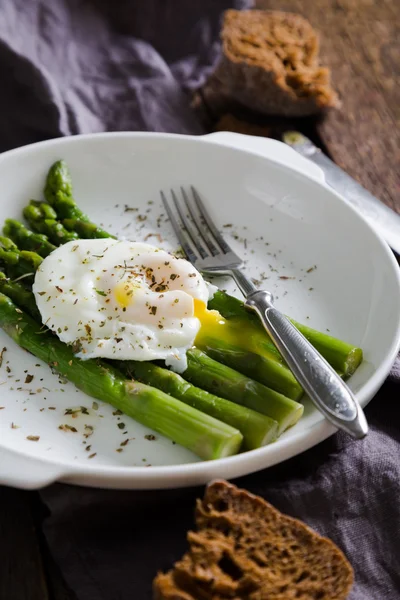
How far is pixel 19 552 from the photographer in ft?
9.32

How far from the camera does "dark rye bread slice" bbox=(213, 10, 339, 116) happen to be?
547cm

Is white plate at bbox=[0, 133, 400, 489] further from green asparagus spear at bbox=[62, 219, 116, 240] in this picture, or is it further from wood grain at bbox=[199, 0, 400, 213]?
wood grain at bbox=[199, 0, 400, 213]

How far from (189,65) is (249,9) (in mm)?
768

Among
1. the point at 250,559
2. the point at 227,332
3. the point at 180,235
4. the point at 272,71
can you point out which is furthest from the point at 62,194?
the point at 250,559

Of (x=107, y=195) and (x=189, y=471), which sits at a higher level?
(x=189, y=471)

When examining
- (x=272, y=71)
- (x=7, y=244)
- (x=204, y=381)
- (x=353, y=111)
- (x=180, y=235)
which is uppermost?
(x=272, y=71)

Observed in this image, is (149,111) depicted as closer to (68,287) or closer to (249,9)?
(249,9)

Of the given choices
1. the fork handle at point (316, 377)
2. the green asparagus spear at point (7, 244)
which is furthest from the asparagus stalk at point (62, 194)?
the fork handle at point (316, 377)

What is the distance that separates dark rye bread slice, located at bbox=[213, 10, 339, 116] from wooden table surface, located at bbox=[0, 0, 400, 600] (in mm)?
187

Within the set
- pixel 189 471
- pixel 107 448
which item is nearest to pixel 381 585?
pixel 189 471

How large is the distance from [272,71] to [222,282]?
7.13ft

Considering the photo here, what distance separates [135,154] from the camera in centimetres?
480

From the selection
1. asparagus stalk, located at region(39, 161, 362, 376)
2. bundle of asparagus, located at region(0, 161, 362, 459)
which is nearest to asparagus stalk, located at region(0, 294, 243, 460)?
bundle of asparagus, located at region(0, 161, 362, 459)

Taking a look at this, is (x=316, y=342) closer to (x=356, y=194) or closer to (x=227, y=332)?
(x=227, y=332)
